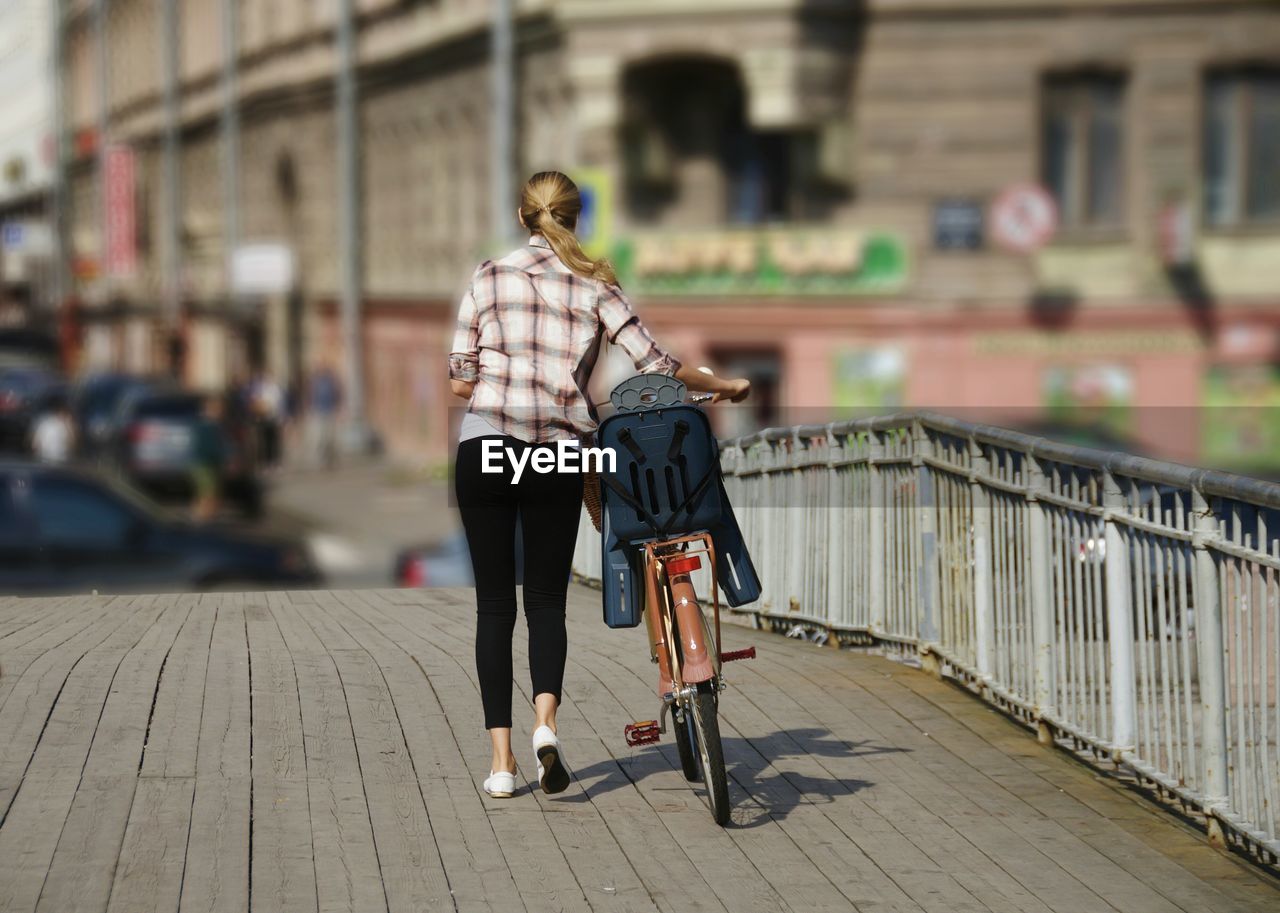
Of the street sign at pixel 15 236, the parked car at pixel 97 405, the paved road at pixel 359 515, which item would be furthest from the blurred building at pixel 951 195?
the street sign at pixel 15 236

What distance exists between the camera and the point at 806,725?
839 cm

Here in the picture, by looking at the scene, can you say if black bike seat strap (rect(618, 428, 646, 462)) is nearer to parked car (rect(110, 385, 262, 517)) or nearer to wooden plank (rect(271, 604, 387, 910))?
wooden plank (rect(271, 604, 387, 910))

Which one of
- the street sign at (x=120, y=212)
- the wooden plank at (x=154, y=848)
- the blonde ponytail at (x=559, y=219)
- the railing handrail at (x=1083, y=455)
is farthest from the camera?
the street sign at (x=120, y=212)

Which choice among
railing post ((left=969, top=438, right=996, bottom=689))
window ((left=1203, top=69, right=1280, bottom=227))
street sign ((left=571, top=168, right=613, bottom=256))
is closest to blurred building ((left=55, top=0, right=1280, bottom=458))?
window ((left=1203, top=69, right=1280, bottom=227))

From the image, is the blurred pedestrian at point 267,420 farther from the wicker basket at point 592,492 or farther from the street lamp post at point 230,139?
the wicker basket at point 592,492

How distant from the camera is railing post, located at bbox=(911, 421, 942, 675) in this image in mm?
9562

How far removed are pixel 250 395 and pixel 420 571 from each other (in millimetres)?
22861

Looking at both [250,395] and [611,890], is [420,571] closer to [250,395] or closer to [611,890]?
[611,890]

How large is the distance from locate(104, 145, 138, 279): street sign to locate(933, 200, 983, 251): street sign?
138 ft

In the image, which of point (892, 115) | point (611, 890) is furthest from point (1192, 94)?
point (611, 890)

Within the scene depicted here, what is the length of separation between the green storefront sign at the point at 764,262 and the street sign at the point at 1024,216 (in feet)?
4.47

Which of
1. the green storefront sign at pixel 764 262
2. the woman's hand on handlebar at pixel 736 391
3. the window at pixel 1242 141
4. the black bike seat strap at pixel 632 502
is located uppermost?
the window at pixel 1242 141

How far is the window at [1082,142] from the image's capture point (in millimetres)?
29938

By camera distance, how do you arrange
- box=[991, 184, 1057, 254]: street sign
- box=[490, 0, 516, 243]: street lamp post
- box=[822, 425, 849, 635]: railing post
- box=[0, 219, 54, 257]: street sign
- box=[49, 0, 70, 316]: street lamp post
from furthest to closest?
box=[0, 219, 54, 257]: street sign
box=[49, 0, 70, 316]: street lamp post
box=[490, 0, 516, 243]: street lamp post
box=[991, 184, 1057, 254]: street sign
box=[822, 425, 849, 635]: railing post
